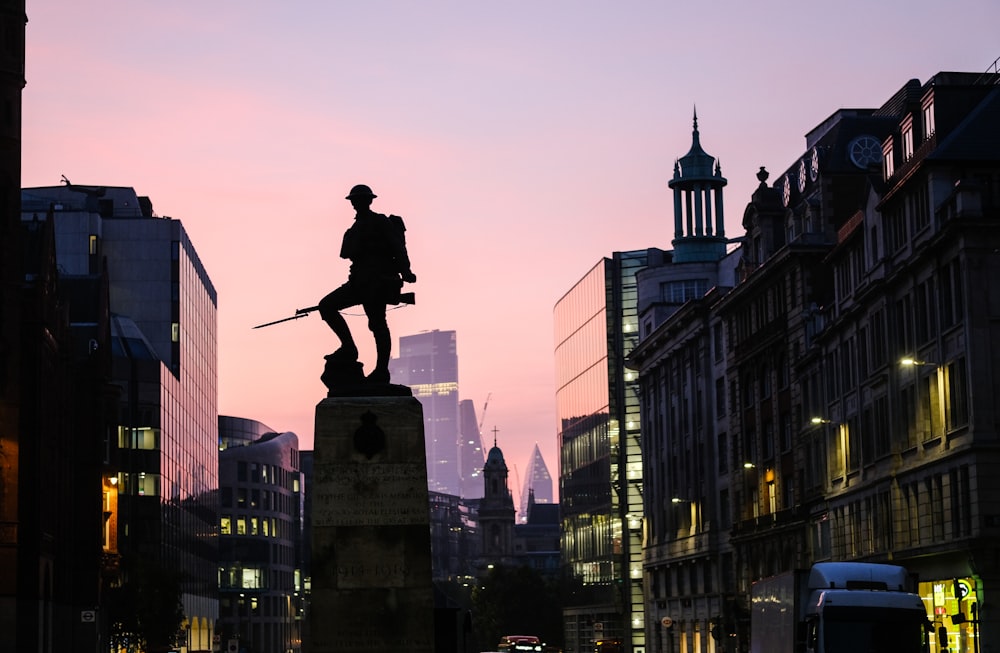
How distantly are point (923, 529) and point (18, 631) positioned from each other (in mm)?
43277

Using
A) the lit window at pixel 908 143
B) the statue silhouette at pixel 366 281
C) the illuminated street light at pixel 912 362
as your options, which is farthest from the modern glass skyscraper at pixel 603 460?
the statue silhouette at pixel 366 281

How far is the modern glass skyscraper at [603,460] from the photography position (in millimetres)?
158625

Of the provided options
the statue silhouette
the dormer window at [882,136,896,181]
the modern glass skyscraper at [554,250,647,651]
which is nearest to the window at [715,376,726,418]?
the modern glass skyscraper at [554,250,647,651]

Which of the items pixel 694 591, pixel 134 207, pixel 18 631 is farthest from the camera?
pixel 134 207

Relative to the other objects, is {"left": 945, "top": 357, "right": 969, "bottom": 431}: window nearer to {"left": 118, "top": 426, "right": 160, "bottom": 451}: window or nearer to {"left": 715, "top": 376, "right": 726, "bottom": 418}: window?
{"left": 715, "top": 376, "right": 726, "bottom": 418}: window

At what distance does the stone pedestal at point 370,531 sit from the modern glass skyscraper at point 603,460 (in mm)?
123693

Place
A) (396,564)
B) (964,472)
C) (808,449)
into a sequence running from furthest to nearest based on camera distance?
(808,449)
(964,472)
(396,564)

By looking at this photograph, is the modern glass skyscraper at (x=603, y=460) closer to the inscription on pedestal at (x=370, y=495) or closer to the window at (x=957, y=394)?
the window at (x=957, y=394)

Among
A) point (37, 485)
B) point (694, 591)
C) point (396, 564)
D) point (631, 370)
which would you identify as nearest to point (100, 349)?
point (37, 485)

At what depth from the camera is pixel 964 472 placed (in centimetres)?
6581

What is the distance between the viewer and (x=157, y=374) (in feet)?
473

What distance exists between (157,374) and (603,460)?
→ 4180 centimetres

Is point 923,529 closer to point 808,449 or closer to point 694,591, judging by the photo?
point 808,449

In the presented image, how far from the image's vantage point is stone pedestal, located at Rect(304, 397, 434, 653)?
90.6ft
